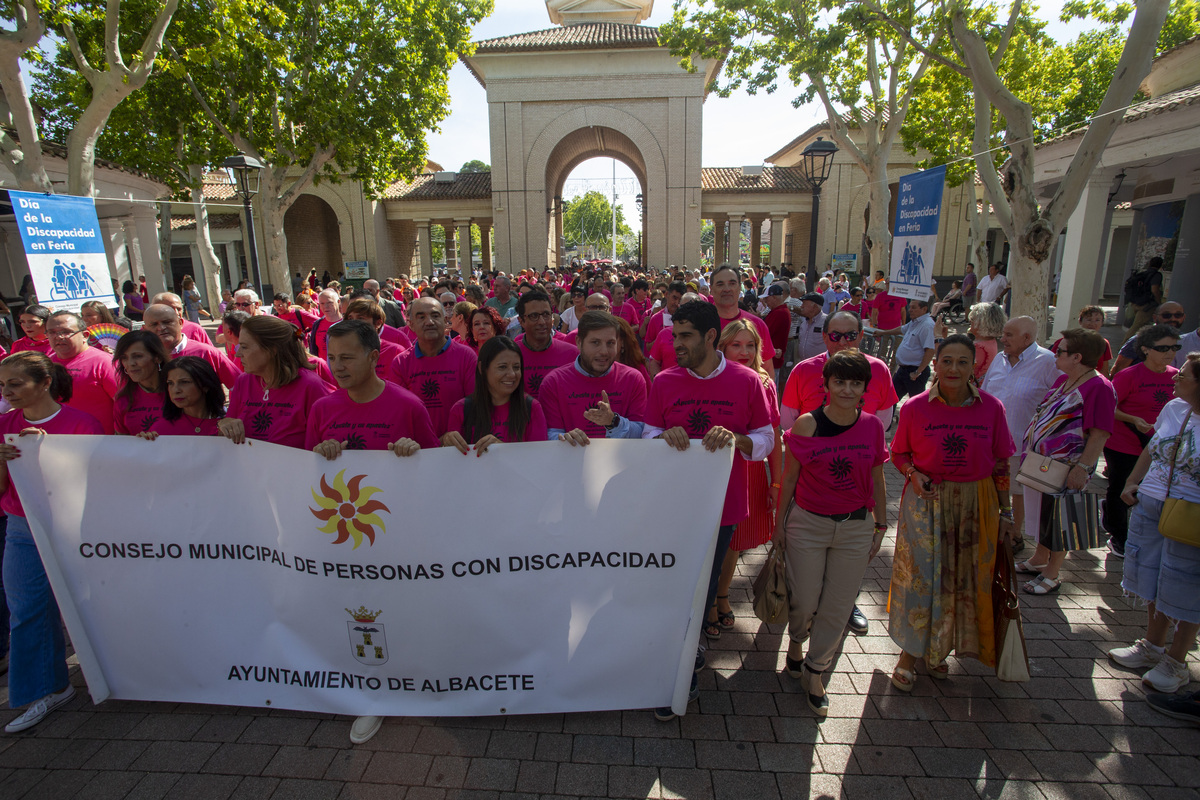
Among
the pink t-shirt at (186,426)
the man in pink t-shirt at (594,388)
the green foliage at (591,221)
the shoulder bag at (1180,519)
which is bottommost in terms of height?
the shoulder bag at (1180,519)

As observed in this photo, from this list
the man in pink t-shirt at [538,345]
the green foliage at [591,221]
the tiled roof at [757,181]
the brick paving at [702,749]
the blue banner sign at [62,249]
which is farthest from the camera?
the green foliage at [591,221]

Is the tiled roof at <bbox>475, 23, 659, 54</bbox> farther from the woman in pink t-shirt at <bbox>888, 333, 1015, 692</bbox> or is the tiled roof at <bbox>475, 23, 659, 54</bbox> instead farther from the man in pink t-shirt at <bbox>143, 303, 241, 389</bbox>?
the woman in pink t-shirt at <bbox>888, 333, 1015, 692</bbox>

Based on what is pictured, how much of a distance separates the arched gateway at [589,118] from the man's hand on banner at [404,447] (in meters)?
26.1

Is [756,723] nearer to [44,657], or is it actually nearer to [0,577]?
[44,657]

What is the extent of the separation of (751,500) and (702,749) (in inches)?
59.3

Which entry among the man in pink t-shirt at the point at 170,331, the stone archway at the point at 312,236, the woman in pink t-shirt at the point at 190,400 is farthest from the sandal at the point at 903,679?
the stone archway at the point at 312,236

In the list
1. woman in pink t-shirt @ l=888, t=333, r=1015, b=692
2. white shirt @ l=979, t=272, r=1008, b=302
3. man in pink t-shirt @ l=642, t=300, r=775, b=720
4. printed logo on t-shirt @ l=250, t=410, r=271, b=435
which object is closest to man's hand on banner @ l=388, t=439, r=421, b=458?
printed logo on t-shirt @ l=250, t=410, r=271, b=435

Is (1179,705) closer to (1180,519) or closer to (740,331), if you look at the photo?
(1180,519)

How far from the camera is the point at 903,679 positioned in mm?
3168

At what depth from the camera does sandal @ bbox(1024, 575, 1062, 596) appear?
4.08 metres

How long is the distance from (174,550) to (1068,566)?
567 centimetres

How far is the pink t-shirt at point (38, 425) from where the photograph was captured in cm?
309

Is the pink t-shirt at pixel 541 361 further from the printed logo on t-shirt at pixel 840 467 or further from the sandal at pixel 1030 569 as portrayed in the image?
the sandal at pixel 1030 569

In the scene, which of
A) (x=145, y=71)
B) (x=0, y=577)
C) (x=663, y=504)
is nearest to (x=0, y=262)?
(x=145, y=71)
